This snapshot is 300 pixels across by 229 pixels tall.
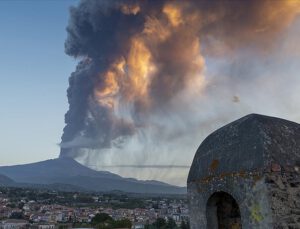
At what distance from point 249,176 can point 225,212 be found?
1268 millimetres

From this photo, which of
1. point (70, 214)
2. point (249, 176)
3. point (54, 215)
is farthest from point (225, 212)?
point (54, 215)

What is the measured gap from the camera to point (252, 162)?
442 cm

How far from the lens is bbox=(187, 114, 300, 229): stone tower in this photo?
4.27 m

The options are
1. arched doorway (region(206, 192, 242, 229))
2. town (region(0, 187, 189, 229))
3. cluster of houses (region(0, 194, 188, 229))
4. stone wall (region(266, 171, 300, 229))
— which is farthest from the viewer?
cluster of houses (region(0, 194, 188, 229))

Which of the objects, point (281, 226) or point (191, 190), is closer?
point (281, 226)

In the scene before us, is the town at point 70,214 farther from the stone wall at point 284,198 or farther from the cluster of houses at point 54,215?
the stone wall at point 284,198

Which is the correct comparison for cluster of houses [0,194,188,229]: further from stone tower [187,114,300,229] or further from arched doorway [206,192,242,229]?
stone tower [187,114,300,229]

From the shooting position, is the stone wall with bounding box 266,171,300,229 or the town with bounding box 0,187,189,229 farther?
the town with bounding box 0,187,189,229

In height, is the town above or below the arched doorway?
below

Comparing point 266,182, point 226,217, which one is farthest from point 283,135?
point 226,217

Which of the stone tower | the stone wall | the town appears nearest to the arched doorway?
the stone tower

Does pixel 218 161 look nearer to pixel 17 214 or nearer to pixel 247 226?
pixel 247 226

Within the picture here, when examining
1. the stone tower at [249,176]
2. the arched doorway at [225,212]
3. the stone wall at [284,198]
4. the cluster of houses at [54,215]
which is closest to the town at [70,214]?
the cluster of houses at [54,215]

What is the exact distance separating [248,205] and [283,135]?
1.06 metres
